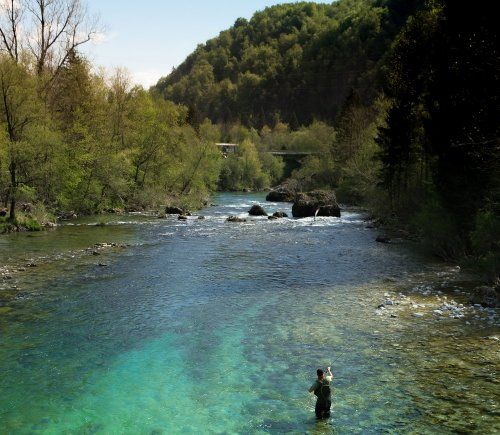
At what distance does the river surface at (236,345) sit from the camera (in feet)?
36.2

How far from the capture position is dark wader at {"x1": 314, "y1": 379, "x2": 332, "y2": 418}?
10711 millimetres

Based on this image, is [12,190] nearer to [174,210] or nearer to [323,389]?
[174,210]

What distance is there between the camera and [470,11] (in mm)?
21234

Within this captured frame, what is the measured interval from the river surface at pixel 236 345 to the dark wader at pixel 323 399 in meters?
0.25

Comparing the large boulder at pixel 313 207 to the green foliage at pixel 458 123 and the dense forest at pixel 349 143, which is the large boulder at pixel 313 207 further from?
the green foliage at pixel 458 123

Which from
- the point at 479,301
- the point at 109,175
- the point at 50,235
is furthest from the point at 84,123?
the point at 479,301

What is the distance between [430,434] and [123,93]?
62522mm

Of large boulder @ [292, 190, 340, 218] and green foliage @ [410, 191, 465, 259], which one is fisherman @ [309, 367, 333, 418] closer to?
green foliage @ [410, 191, 465, 259]

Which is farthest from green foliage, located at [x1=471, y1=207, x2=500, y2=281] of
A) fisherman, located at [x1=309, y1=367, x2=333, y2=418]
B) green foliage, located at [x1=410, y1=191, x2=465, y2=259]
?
fisherman, located at [x1=309, y1=367, x2=333, y2=418]

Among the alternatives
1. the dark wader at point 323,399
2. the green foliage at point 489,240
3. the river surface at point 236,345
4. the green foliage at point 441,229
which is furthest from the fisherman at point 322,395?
the green foliage at point 441,229

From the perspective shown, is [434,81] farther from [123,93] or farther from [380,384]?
[123,93]

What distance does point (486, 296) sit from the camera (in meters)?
19.7

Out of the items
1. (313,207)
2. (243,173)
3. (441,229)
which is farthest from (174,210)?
(243,173)

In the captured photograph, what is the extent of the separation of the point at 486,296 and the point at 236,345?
11.3m
